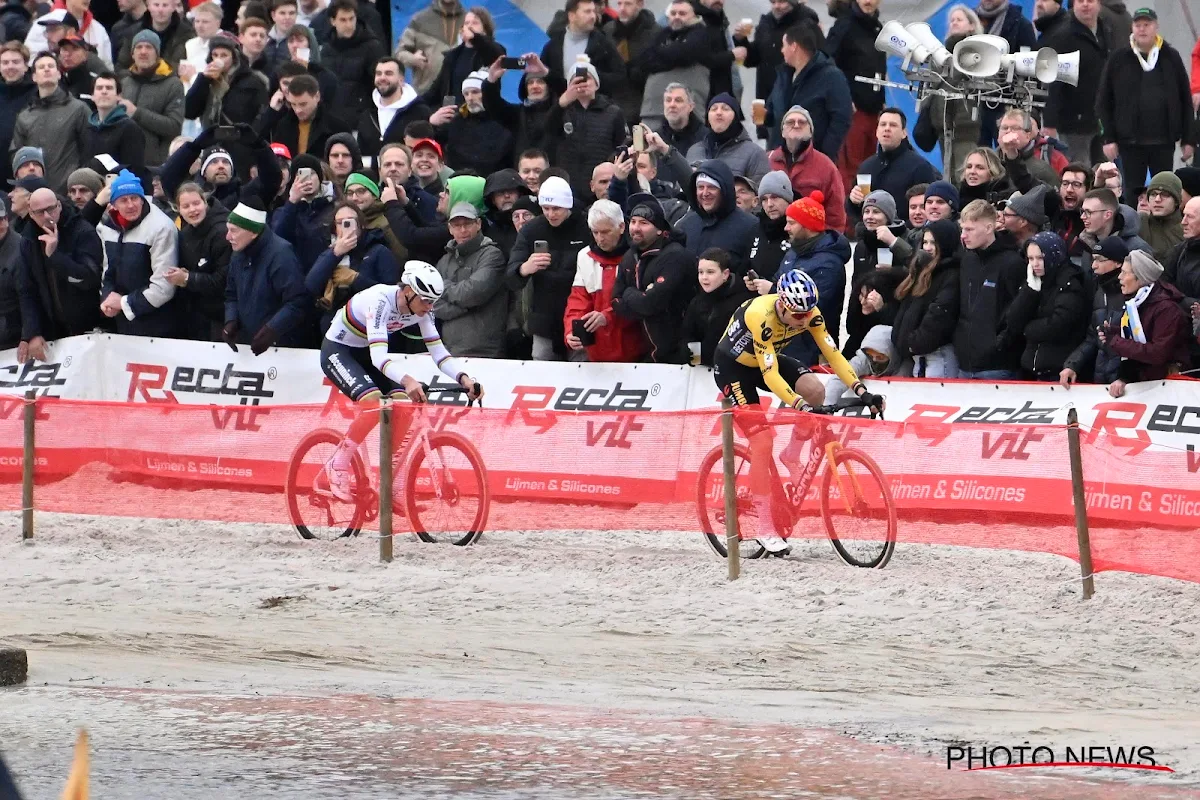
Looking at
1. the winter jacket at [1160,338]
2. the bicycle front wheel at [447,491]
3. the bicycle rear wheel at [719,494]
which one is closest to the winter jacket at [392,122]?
the bicycle front wheel at [447,491]

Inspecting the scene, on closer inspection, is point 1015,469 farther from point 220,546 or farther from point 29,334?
point 29,334

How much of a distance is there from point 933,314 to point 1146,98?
3861 millimetres

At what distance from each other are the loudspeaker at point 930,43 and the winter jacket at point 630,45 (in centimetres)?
278

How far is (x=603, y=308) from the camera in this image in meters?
14.8

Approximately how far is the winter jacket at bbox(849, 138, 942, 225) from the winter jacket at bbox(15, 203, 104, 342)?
6316mm

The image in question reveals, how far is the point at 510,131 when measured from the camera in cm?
1773

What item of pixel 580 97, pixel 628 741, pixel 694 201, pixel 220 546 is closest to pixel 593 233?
pixel 694 201

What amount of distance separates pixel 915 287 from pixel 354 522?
4.33 meters

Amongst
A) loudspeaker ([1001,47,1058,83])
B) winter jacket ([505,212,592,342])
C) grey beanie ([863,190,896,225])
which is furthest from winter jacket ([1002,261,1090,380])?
winter jacket ([505,212,592,342])

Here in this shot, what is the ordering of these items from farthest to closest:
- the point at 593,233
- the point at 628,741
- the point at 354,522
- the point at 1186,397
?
the point at 593,233 < the point at 354,522 < the point at 1186,397 < the point at 628,741

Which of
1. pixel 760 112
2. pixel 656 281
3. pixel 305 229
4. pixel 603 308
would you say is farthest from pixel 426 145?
pixel 760 112

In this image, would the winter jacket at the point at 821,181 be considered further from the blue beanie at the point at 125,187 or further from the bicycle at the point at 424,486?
the blue beanie at the point at 125,187

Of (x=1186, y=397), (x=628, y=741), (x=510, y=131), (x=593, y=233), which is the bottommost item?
(x=628, y=741)

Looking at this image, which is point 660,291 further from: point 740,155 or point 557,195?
point 740,155
